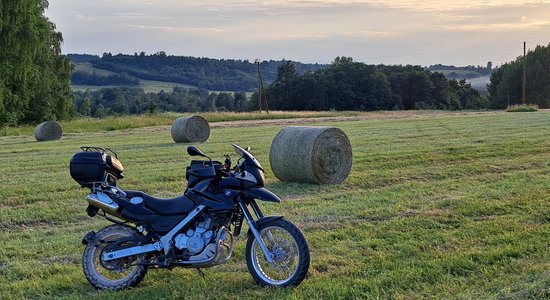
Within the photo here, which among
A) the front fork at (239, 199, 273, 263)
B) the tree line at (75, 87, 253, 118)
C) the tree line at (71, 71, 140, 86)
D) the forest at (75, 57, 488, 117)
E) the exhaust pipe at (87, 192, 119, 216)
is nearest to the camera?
the front fork at (239, 199, 273, 263)

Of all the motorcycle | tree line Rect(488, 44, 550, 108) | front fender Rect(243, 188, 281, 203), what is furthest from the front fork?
tree line Rect(488, 44, 550, 108)

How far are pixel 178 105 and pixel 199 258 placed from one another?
8130 centimetres

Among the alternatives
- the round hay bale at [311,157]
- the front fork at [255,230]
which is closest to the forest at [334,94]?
the round hay bale at [311,157]

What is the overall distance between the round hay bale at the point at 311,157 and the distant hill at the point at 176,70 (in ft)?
316

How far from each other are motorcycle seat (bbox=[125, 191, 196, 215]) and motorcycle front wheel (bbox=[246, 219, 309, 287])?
2.03 ft

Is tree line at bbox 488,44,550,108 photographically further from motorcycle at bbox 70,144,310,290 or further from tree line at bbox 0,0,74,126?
motorcycle at bbox 70,144,310,290

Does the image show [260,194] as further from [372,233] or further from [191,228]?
[372,233]

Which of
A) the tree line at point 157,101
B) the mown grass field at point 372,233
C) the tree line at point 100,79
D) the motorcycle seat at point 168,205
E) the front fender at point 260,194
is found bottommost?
the mown grass field at point 372,233

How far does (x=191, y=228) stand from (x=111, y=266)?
0.81 meters

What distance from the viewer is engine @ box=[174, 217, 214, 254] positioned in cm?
527

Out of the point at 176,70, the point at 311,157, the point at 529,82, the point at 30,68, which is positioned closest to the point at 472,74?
the point at 529,82

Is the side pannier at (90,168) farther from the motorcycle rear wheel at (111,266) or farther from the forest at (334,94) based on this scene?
the forest at (334,94)

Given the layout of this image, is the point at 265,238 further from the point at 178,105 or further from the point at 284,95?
the point at 284,95

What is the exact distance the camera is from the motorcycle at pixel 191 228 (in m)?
5.20
